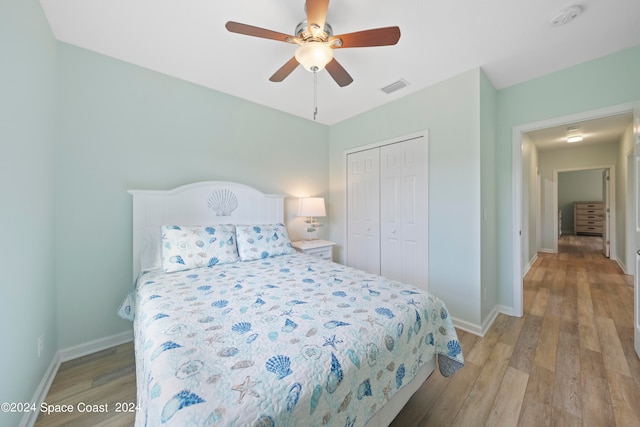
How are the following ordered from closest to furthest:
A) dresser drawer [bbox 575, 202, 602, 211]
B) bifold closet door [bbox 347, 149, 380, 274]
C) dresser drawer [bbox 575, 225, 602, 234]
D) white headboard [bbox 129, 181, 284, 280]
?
white headboard [bbox 129, 181, 284, 280]
bifold closet door [bbox 347, 149, 380, 274]
dresser drawer [bbox 575, 202, 602, 211]
dresser drawer [bbox 575, 225, 602, 234]

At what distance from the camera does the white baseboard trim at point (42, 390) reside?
1.34m

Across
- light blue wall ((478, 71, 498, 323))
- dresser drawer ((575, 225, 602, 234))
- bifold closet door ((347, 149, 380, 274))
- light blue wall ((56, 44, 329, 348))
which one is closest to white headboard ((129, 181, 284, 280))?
light blue wall ((56, 44, 329, 348))

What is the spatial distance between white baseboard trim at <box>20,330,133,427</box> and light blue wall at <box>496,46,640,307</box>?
13.0 ft

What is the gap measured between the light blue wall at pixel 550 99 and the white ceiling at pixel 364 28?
0.11 meters

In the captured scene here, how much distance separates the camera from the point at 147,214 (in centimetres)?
223

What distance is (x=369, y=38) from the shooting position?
5.05 ft

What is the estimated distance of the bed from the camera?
743 millimetres

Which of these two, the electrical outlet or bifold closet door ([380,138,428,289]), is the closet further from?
the electrical outlet

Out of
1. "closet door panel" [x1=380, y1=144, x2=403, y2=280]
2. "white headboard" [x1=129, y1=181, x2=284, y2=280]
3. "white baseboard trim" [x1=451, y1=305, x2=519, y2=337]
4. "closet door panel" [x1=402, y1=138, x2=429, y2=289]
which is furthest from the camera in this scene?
"closet door panel" [x1=380, y1=144, x2=403, y2=280]

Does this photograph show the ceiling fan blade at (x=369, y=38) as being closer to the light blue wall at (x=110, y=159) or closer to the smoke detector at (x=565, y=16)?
the smoke detector at (x=565, y=16)

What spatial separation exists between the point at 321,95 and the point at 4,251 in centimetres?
286

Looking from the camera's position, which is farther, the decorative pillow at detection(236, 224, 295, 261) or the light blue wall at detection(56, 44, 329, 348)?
the decorative pillow at detection(236, 224, 295, 261)

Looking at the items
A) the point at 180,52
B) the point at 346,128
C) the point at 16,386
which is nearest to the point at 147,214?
the point at 16,386

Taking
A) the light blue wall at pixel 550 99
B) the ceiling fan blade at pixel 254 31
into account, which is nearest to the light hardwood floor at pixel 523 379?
the light blue wall at pixel 550 99
